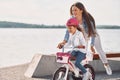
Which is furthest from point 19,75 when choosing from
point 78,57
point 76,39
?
point 76,39

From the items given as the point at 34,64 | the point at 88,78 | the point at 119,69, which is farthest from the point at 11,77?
the point at 119,69

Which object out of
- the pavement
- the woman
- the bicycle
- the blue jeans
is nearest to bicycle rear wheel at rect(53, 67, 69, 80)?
the bicycle

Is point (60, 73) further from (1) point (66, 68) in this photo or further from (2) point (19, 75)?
(2) point (19, 75)

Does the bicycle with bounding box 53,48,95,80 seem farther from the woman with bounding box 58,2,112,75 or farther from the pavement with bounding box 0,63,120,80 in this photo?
the pavement with bounding box 0,63,120,80

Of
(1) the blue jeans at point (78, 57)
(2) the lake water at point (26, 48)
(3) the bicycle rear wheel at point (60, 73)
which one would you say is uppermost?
(1) the blue jeans at point (78, 57)

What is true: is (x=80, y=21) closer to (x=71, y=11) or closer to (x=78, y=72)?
(x=71, y=11)

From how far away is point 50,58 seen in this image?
1209 centimetres

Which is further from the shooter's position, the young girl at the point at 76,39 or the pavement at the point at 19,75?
the pavement at the point at 19,75

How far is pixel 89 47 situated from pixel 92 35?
11.0 inches

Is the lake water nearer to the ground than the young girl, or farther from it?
nearer to the ground

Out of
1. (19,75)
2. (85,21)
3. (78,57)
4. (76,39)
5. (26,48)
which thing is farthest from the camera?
(26,48)

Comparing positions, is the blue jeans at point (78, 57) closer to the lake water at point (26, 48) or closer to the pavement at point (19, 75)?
the pavement at point (19, 75)

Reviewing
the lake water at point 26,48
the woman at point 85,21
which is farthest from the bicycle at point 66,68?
Result: the lake water at point 26,48

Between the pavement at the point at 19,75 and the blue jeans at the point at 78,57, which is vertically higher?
the blue jeans at the point at 78,57
